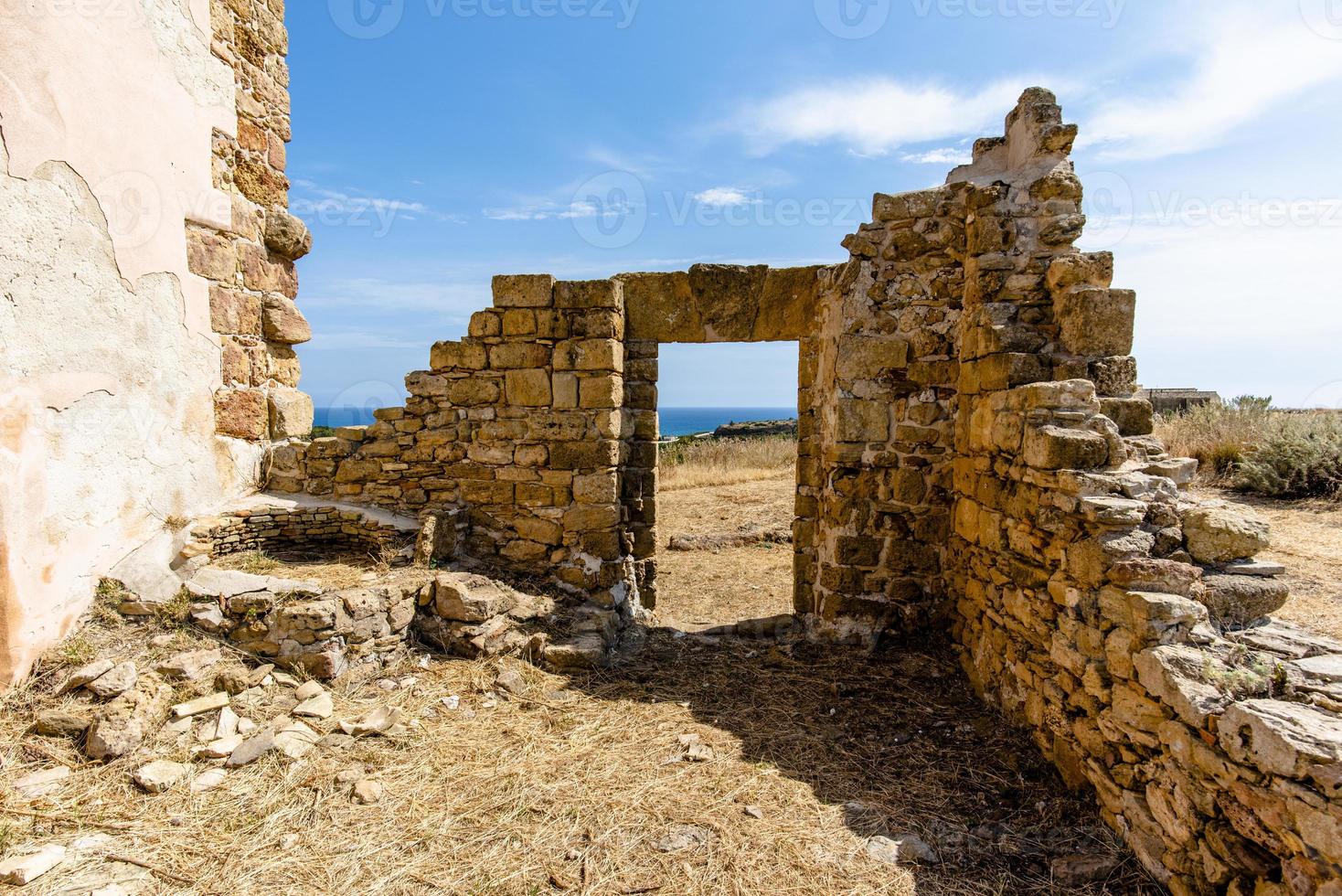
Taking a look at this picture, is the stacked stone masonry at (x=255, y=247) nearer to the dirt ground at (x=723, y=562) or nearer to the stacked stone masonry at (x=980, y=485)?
the stacked stone masonry at (x=980, y=485)

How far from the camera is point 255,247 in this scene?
476 cm

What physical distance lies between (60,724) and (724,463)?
12133 mm

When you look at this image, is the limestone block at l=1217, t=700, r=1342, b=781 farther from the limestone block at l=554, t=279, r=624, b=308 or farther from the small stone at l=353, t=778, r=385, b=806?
the limestone block at l=554, t=279, r=624, b=308

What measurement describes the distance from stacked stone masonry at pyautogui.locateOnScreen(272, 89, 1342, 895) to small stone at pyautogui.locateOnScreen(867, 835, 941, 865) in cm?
75

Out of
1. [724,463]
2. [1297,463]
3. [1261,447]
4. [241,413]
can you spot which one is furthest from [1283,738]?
[724,463]

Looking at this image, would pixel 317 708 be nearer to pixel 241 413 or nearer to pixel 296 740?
pixel 296 740

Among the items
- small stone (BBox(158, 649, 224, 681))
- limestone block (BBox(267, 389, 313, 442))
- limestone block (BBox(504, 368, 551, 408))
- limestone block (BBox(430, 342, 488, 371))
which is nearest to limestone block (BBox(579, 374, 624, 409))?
limestone block (BBox(504, 368, 551, 408))

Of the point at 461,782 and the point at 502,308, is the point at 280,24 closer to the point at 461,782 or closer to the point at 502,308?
the point at 502,308

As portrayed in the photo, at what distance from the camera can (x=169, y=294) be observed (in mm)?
4086

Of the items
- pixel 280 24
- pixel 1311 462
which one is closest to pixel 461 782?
pixel 280 24

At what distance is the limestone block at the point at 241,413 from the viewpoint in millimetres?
4500

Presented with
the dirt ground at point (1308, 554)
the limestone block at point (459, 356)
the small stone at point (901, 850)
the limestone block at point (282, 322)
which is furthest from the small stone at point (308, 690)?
the dirt ground at point (1308, 554)

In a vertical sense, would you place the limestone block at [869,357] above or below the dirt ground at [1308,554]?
above

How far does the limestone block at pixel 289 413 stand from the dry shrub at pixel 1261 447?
10205 mm
